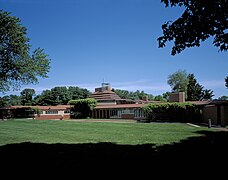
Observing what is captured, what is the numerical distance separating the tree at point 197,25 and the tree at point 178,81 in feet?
229

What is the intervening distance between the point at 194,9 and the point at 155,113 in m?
31.7

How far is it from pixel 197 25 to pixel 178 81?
238 feet

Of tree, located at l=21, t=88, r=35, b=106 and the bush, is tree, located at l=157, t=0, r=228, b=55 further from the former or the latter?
tree, located at l=21, t=88, r=35, b=106

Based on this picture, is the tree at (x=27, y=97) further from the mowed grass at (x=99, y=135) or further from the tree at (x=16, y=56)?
the mowed grass at (x=99, y=135)

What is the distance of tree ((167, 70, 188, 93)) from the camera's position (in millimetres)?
76625

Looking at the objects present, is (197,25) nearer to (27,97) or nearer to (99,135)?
(99,135)

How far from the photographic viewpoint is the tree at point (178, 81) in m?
76.6

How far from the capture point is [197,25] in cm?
865

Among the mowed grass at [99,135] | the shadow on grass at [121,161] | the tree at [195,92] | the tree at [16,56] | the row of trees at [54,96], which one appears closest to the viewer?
the shadow on grass at [121,161]

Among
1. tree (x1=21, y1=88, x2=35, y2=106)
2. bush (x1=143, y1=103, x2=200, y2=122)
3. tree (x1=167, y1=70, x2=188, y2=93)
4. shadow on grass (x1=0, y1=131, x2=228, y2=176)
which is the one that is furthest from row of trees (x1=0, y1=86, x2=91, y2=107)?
shadow on grass (x1=0, y1=131, x2=228, y2=176)

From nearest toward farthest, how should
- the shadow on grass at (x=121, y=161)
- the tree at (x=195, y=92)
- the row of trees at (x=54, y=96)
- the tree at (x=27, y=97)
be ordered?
the shadow on grass at (x=121, y=161) → the tree at (x=195, y=92) → the row of trees at (x=54, y=96) → the tree at (x=27, y=97)

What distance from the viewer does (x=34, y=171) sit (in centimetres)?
721

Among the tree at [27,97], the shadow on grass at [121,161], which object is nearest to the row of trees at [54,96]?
the tree at [27,97]

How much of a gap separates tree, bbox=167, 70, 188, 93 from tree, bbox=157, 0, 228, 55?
6965 centimetres
